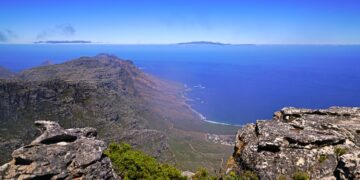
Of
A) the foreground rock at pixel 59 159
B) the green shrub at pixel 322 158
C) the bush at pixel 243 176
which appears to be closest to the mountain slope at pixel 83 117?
the foreground rock at pixel 59 159

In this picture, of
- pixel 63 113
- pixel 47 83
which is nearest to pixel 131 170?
pixel 63 113

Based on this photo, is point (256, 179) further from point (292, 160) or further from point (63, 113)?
point (63, 113)

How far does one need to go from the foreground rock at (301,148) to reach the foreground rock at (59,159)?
7.31m

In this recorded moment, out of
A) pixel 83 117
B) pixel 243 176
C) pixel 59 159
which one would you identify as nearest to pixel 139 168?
pixel 59 159

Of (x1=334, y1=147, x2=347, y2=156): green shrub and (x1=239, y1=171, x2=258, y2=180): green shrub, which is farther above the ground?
(x1=334, y1=147, x2=347, y2=156): green shrub

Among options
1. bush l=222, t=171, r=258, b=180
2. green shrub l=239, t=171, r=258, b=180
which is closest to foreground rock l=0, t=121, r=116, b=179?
bush l=222, t=171, r=258, b=180

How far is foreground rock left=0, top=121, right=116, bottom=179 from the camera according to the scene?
688 inches

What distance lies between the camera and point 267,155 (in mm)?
17672

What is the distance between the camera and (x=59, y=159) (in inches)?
715

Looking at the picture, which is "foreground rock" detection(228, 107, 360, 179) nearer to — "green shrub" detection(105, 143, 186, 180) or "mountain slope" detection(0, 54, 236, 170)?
"green shrub" detection(105, 143, 186, 180)

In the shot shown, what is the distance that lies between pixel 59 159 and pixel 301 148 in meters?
12.3

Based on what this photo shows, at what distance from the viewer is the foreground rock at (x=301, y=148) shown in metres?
16.1

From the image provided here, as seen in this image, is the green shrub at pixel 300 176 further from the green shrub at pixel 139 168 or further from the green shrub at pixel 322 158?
the green shrub at pixel 139 168

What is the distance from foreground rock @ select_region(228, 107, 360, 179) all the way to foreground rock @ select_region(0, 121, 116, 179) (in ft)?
24.0
